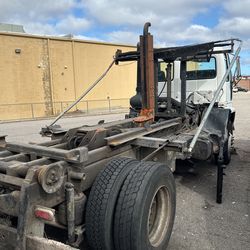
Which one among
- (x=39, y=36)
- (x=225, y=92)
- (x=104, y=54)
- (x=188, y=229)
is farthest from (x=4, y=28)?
(x=188, y=229)

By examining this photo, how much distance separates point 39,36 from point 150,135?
22685mm

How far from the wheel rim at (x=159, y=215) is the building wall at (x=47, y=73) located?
70.8 ft

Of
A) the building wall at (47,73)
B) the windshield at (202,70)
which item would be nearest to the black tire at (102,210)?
the windshield at (202,70)

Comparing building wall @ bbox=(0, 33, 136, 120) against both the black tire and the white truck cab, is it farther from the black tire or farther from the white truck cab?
the black tire

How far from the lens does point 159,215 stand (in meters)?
3.69

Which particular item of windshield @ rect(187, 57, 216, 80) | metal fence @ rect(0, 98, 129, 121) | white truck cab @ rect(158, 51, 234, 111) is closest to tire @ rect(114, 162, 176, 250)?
white truck cab @ rect(158, 51, 234, 111)

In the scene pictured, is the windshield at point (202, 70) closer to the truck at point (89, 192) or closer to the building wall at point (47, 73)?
the truck at point (89, 192)

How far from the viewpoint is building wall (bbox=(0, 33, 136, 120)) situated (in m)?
23.8

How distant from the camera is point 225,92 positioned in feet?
24.5

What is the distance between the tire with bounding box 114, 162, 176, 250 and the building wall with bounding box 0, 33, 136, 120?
21.6 metres

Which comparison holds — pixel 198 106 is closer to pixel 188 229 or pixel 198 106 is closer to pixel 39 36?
pixel 188 229

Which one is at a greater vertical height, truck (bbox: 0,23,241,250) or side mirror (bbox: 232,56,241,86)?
side mirror (bbox: 232,56,241,86)

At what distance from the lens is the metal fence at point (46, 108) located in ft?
77.9

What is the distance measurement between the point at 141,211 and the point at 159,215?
719 mm
